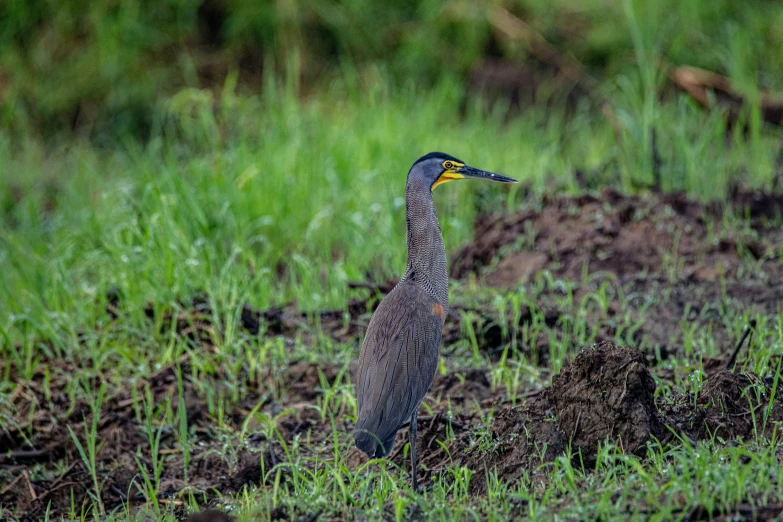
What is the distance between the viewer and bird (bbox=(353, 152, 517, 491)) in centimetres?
370

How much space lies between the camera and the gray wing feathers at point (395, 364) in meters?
3.68

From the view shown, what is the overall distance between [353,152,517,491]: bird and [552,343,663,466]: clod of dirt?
554 mm

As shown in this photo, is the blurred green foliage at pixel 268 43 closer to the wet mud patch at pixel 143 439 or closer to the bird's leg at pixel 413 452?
the wet mud patch at pixel 143 439

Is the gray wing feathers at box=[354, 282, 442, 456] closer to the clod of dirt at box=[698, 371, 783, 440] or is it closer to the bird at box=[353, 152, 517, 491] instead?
the bird at box=[353, 152, 517, 491]

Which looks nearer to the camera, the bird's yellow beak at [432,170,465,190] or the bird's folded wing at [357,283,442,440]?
the bird's folded wing at [357,283,442,440]

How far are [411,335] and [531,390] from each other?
970 mm

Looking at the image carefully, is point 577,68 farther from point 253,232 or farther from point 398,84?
point 253,232

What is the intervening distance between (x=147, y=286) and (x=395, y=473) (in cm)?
221

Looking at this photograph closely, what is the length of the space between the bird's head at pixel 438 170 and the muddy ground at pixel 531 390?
96 cm

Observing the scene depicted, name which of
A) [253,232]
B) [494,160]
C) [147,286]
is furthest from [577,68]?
[147,286]

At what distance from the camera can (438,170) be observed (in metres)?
4.23

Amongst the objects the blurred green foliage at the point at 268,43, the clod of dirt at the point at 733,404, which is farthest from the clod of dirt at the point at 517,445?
the blurred green foliage at the point at 268,43

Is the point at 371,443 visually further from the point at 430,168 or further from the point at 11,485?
the point at 11,485

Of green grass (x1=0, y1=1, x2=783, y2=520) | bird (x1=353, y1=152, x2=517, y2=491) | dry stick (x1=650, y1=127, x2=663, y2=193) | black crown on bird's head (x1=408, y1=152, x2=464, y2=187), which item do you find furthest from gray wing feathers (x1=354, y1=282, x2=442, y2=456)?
dry stick (x1=650, y1=127, x2=663, y2=193)
